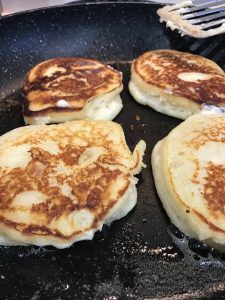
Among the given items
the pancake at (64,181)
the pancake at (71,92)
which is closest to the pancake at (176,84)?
the pancake at (71,92)

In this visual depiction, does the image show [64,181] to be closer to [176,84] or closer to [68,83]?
[68,83]

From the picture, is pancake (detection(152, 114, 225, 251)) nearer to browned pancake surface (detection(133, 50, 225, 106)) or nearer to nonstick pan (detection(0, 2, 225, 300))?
nonstick pan (detection(0, 2, 225, 300))

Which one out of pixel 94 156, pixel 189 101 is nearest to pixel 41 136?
pixel 94 156

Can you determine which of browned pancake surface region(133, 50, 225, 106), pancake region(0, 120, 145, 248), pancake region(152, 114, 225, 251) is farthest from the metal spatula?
pancake region(0, 120, 145, 248)

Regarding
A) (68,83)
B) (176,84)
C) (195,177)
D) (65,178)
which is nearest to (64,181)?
(65,178)

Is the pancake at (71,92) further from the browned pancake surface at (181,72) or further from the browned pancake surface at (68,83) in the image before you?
the browned pancake surface at (181,72)

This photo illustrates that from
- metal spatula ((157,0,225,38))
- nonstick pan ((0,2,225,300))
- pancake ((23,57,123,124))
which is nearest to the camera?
nonstick pan ((0,2,225,300))
